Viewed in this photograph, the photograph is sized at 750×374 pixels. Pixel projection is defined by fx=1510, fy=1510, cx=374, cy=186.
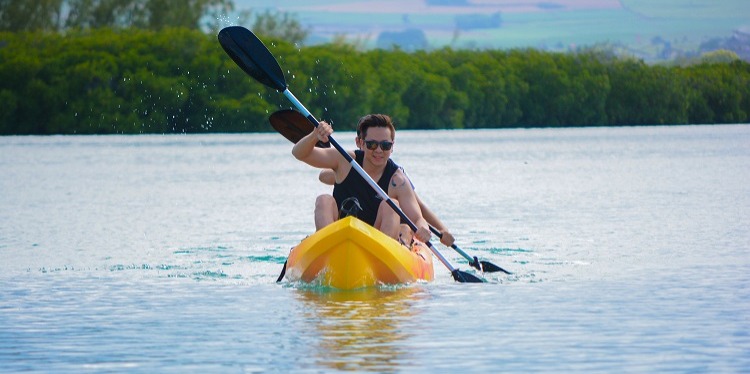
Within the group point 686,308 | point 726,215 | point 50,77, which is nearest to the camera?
point 686,308

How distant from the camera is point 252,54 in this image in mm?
12828

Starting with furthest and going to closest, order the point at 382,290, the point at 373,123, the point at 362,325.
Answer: the point at 373,123
the point at 382,290
the point at 362,325

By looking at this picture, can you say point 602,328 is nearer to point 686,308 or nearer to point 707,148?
point 686,308

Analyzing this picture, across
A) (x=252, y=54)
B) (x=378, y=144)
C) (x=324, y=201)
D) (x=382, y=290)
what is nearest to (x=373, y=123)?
(x=378, y=144)

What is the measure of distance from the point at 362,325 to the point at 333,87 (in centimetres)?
7500

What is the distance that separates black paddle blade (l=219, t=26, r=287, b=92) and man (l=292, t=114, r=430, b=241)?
146cm

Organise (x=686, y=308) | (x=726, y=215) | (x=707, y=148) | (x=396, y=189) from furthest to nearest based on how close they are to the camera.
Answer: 1. (x=707, y=148)
2. (x=726, y=215)
3. (x=396, y=189)
4. (x=686, y=308)

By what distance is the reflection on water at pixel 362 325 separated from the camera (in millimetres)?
8266

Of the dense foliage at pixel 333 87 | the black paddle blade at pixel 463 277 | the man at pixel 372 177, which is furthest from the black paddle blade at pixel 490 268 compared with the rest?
the dense foliage at pixel 333 87

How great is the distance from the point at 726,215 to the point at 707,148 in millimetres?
34998

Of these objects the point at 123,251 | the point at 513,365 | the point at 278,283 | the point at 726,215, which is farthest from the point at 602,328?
the point at 726,215

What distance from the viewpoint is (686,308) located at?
1040 cm

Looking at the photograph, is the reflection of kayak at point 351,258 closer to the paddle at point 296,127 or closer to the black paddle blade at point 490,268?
the paddle at point 296,127

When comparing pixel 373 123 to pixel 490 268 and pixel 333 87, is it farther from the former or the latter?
pixel 333 87
